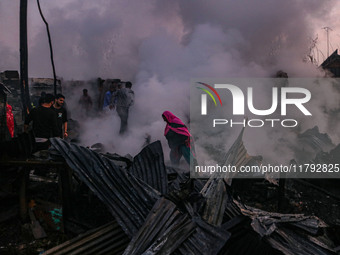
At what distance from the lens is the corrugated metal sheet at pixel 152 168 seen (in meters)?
3.23

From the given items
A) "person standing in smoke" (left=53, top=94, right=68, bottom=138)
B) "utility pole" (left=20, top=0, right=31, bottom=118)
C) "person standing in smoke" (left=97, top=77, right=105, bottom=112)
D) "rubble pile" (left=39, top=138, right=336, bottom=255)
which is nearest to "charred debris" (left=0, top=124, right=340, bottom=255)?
"rubble pile" (left=39, top=138, right=336, bottom=255)

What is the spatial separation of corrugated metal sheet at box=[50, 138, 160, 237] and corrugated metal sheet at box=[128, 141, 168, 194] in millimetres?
281

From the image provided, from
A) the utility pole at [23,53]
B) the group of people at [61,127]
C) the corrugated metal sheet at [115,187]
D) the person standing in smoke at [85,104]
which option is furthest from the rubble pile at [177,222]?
the person standing in smoke at [85,104]

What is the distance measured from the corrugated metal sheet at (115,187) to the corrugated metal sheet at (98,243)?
21cm

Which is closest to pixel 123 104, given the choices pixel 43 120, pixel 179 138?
pixel 179 138

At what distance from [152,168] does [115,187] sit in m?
0.56

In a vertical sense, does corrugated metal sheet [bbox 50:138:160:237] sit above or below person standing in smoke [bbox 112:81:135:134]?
below

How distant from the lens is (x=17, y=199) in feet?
A: 13.1

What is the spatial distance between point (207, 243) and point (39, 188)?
8.85 ft

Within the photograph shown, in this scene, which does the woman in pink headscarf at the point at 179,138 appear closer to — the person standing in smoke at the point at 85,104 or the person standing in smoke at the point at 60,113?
the person standing in smoke at the point at 60,113

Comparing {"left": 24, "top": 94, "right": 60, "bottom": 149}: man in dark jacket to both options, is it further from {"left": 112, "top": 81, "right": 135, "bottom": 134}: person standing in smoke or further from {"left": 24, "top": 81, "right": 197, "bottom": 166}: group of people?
{"left": 112, "top": 81, "right": 135, "bottom": 134}: person standing in smoke

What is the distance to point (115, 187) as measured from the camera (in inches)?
115

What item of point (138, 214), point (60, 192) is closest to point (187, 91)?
point (60, 192)

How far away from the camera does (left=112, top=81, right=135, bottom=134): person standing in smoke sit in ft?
28.8
